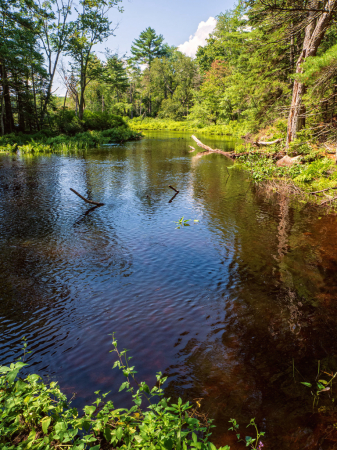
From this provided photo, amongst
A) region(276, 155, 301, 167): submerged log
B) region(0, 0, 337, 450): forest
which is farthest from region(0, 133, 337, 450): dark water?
region(276, 155, 301, 167): submerged log

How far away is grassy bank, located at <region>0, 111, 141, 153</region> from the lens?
2577 cm

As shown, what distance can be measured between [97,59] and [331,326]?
44627 millimetres

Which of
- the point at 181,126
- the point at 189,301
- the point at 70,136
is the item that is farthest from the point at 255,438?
the point at 181,126

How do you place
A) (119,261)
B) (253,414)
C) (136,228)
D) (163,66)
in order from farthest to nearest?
(163,66), (136,228), (119,261), (253,414)

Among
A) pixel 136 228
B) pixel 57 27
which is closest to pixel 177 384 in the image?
pixel 136 228

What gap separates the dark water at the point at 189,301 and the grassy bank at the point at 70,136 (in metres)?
16.9

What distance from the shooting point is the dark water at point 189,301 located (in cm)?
349

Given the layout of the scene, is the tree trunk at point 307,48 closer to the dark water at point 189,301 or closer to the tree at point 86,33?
the dark water at point 189,301

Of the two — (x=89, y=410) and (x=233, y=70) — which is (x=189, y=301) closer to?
(x=89, y=410)

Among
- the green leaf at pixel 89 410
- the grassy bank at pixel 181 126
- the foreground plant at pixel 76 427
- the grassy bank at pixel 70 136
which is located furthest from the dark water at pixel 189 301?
the grassy bank at pixel 181 126

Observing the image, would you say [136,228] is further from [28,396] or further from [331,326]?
[28,396]

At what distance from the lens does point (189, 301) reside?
532cm

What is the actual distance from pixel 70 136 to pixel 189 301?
1256 inches

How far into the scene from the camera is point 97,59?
1549 inches
